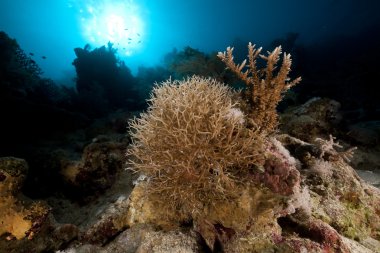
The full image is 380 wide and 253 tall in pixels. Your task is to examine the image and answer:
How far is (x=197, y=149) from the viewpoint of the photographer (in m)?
2.53

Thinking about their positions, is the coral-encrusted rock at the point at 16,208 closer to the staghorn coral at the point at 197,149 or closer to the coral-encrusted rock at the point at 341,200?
the staghorn coral at the point at 197,149

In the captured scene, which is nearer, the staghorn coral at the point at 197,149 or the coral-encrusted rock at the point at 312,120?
the staghorn coral at the point at 197,149

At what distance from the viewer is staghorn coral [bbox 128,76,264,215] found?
251cm

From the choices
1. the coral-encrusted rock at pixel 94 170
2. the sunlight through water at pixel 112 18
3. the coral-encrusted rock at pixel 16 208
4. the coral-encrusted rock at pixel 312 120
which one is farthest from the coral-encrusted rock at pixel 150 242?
the sunlight through water at pixel 112 18

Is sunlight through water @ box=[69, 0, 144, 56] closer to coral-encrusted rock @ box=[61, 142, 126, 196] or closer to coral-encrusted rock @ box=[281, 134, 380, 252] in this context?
coral-encrusted rock @ box=[61, 142, 126, 196]

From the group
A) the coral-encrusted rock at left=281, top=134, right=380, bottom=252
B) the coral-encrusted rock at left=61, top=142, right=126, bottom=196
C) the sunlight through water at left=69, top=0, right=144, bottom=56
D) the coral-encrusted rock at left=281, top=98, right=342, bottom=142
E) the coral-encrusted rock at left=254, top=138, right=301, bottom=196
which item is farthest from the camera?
the sunlight through water at left=69, top=0, right=144, bottom=56

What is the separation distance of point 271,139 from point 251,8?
73.6 m

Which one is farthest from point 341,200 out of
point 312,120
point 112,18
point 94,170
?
point 112,18

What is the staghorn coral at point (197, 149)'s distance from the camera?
8.25 ft

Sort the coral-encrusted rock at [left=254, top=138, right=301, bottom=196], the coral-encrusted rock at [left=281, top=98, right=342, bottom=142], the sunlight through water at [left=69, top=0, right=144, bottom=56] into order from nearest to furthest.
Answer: the coral-encrusted rock at [left=254, top=138, right=301, bottom=196], the coral-encrusted rock at [left=281, top=98, right=342, bottom=142], the sunlight through water at [left=69, top=0, right=144, bottom=56]

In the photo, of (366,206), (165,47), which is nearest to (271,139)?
(366,206)

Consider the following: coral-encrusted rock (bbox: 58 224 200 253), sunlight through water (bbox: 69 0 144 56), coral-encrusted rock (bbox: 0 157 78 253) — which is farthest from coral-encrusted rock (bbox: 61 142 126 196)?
sunlight through water (bbox: 69 0 144 56)

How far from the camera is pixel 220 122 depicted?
2576mm

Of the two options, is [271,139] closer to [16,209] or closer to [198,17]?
[16,209]
